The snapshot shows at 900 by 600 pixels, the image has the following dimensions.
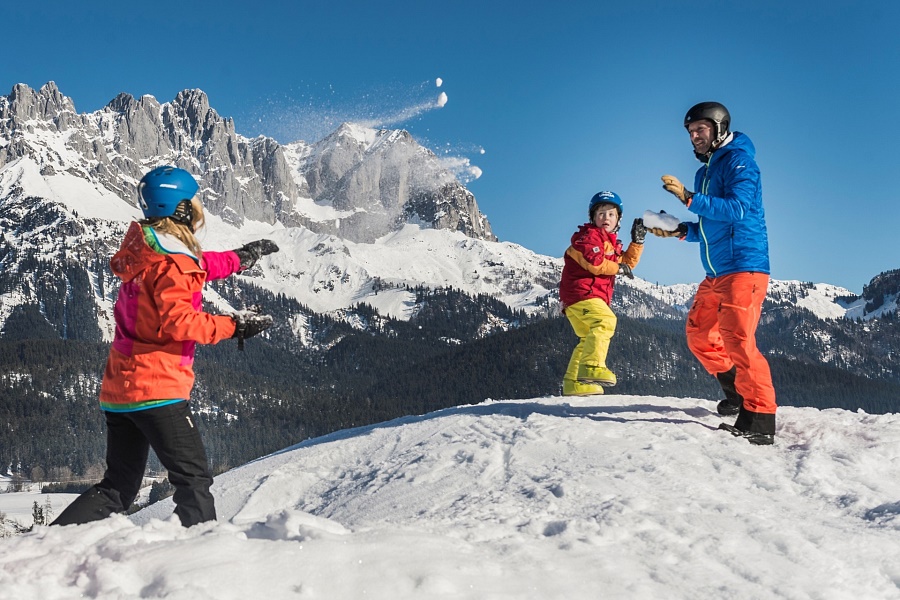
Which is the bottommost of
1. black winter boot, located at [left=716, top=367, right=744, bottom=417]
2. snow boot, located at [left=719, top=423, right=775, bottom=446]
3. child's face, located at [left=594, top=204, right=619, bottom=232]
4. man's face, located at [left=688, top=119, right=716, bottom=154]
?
snow boot, located at [left=719, top=423, right=775, bottom=446]

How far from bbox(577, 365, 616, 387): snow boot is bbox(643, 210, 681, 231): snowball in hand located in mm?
1935

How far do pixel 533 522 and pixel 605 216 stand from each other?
5709 millimetres

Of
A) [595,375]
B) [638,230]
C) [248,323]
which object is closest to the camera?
[248,323]

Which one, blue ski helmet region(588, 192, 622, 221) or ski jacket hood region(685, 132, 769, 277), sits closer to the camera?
ski jacket hood region(685, 132, 769, 277)

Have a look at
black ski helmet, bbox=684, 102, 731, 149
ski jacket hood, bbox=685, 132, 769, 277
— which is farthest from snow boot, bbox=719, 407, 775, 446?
black ski helmet, bbox=684, 102, 731, 149

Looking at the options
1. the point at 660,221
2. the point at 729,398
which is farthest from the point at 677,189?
the point at 729,398

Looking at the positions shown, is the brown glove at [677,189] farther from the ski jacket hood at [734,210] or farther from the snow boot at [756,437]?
the snow boot at [756,437]

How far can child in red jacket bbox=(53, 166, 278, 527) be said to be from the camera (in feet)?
14.3

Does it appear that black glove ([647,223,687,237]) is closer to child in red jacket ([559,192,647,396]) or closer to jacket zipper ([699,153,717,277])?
jacket zipper ([699,153,717,277])

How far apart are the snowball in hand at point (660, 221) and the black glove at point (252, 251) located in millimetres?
4319

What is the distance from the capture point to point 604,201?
29.7 ft

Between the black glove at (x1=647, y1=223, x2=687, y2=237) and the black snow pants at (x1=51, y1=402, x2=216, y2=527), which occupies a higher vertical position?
the black glove at (x1=647, y1=223, x2=687, y2=237)

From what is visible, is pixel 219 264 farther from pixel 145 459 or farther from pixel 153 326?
pixel 145 459

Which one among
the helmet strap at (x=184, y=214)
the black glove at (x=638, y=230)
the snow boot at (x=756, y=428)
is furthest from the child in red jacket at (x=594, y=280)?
the helmet strap at (x=184, y=214)
